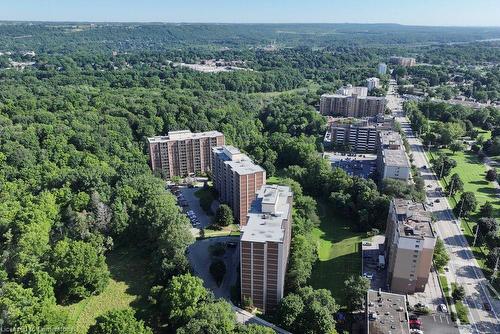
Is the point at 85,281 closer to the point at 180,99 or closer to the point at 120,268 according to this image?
the point at 120,268

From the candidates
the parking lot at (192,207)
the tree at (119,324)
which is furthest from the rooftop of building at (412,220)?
the tree at (119,324)

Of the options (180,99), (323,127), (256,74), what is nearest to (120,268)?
(180,99)

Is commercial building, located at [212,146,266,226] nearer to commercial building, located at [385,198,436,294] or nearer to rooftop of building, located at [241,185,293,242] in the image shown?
rooftop of building, located at [241,185,293,242]

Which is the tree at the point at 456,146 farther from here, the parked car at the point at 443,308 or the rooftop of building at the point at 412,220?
the parked car at the point at 443,308

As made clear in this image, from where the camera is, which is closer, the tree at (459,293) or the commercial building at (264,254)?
the commercial building at (264,254)

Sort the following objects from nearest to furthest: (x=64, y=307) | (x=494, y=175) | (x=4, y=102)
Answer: (x=64, y=307)
(x=494, y=175)
(x=4, y=102)

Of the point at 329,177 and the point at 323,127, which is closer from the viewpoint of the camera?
the point at 329,177
